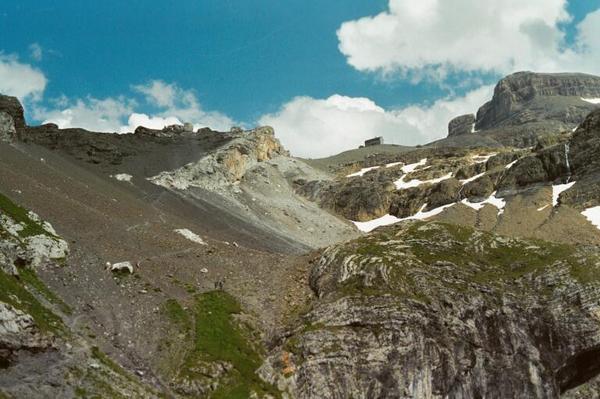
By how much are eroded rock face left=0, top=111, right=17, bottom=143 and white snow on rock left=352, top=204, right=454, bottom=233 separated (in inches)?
2541

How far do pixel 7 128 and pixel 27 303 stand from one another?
65.1 meters

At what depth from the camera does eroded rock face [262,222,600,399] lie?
37156 millimetres

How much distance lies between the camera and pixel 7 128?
291 feet

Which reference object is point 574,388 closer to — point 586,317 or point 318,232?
point 586,317

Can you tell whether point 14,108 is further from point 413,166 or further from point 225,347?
point 413,166

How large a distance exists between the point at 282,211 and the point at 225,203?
448 inches

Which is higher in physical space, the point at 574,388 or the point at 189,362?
the point at 574,388

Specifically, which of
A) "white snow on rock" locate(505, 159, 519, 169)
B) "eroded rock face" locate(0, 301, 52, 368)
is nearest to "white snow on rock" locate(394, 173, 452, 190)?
"white snow on rock" locate(505, 159, 519, 169)

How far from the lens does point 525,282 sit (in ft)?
143

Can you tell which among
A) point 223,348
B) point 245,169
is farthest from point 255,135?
point 223,348

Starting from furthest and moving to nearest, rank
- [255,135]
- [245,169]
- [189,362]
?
Answer: 1. [255,135]
2. [245,169]
3. [189,362]

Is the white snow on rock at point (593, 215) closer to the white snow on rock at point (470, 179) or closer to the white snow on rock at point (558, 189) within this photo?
the white snow on rock at point (558, 189)

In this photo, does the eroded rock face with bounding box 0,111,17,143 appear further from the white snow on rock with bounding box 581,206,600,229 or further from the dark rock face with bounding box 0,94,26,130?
the white snow on rock with bounding box 581,206,600,229

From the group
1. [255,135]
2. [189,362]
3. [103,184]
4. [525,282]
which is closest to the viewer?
[189,362]
